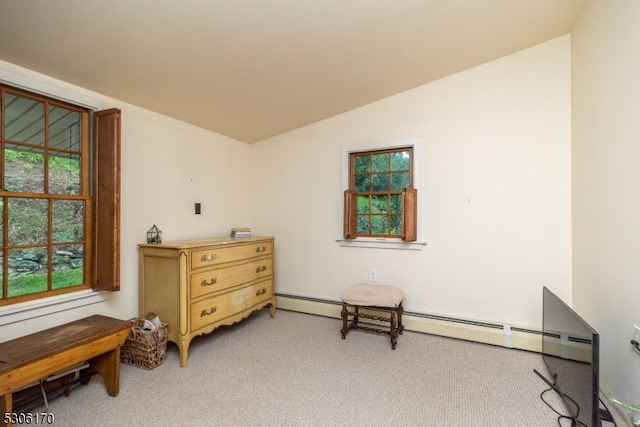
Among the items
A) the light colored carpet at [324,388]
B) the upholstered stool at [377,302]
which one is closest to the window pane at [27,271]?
the light colored carpet at [324,388]

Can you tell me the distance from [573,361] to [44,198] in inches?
136

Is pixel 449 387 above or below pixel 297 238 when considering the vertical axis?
below

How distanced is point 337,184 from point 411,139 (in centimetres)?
92

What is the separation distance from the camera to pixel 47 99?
6.79 ft

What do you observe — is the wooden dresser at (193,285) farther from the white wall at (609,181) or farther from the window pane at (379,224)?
the white wall at (609,181)

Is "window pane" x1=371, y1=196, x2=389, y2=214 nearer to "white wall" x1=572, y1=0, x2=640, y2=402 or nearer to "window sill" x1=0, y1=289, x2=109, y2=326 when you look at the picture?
"white wall" x1=572, y1=0, x2=640, y2=402

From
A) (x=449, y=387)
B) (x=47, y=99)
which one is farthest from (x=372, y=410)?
(x=47, y=99)

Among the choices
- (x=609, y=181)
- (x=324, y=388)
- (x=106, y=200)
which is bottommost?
(x=324, y=388)

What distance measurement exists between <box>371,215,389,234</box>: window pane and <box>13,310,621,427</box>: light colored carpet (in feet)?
3.60

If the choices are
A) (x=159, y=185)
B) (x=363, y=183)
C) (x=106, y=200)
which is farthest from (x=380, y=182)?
(x=106, y=200)

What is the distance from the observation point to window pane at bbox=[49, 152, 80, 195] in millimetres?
2127

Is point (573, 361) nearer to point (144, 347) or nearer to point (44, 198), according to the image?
point (144, 347)

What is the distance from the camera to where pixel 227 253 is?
2.73 m

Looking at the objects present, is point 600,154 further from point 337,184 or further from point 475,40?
point 337,184
